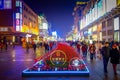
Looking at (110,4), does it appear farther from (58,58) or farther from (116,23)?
(58,58)

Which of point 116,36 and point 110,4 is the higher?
point 110,4

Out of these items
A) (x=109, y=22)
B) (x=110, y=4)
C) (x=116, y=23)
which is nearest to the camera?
(x=116, y=23)

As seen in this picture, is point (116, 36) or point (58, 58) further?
point (116, 36)

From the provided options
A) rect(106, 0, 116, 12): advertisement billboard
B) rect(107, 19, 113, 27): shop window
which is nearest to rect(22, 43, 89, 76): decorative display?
rect(106, 0, 116, 12): advertisement billboard

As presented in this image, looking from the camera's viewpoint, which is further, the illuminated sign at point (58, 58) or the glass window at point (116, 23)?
the glass window at point (116, 23)

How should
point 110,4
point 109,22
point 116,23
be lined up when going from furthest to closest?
point 109,22, point 110,4, point 116,23

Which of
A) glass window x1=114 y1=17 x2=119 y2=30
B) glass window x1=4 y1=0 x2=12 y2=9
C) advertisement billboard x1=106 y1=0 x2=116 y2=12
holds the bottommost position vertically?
glass window x1=114 y1=17 x2=119 y2=30

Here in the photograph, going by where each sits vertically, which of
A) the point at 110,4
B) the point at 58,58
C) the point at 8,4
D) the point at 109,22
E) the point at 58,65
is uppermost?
the point at 8,4

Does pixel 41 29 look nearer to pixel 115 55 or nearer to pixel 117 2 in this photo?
pixel 117 2

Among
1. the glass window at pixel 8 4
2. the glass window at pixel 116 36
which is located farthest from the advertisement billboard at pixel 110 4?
the glass window at pixel 8 4

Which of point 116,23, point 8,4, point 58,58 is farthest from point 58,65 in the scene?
point 8,4

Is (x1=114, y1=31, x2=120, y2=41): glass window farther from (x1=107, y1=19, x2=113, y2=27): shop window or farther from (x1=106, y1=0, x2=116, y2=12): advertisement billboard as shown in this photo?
(x1=106, y1=0, x2=116, y2=12): advertisement billboard

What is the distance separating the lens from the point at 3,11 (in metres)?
106

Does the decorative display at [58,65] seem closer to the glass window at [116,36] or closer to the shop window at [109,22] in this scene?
the glass window at [116,36]
